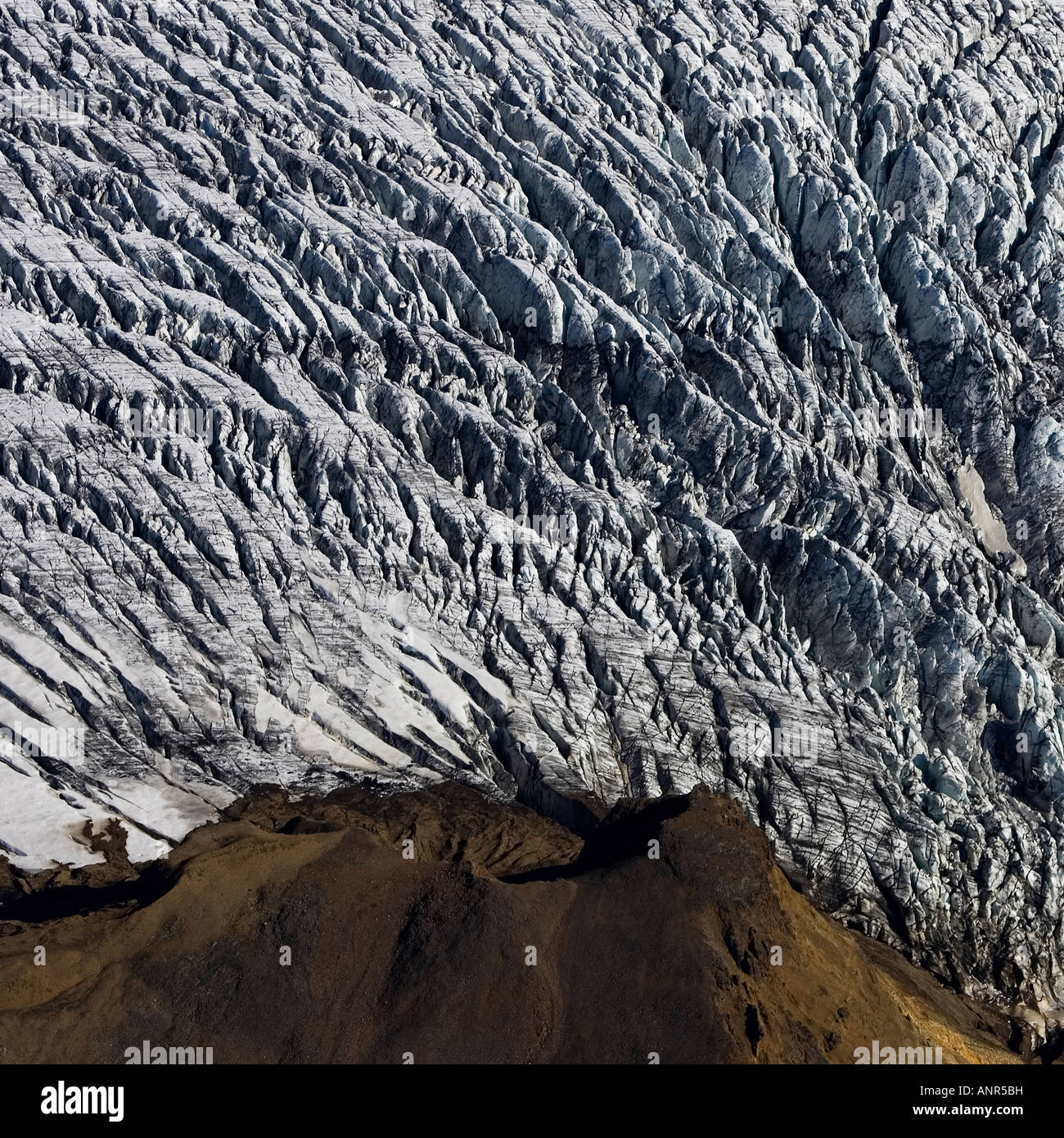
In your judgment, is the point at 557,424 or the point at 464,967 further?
the point at 557,424

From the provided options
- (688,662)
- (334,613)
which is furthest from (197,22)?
(688,662)

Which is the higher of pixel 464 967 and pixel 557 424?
pixel 557 424

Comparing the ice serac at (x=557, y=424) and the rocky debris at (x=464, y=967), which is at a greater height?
the ice serac at (x=557, y=424)

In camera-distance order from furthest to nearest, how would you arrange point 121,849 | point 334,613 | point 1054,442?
1. point 1054,442
2. point 334,613
3. point 121,849

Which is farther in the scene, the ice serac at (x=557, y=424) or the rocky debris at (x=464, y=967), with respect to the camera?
the ice serac at (x=557, y=424)
